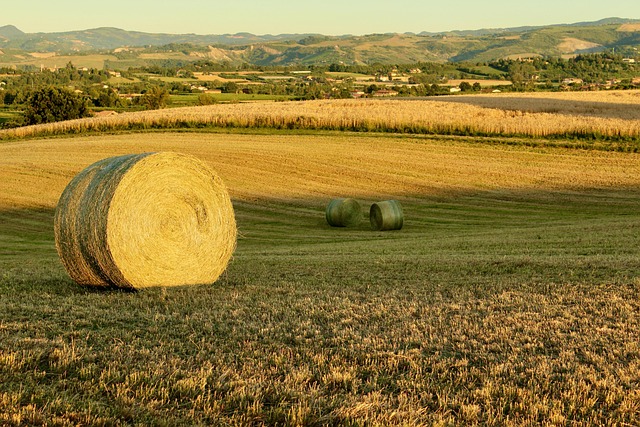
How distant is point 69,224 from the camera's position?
13.4m

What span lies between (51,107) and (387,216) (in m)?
65.3

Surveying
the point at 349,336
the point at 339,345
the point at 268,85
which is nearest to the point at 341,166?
the point at 349,336

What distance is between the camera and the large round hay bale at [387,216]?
28.0 meters

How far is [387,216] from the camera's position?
28000mm

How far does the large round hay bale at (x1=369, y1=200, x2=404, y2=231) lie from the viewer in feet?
91.8

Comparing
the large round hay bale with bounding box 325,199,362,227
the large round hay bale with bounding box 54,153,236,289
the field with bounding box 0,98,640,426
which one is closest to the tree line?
the large round hay bale with bounding box 325,199,362,227

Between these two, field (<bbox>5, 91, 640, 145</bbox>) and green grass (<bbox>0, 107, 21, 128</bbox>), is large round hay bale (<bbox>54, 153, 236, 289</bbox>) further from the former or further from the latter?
green grass (<bbox>0, 107, 21, 128</bbox>)

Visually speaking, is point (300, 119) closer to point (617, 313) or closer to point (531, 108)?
point (531, 108)

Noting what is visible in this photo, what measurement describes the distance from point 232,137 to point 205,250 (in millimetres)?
37884

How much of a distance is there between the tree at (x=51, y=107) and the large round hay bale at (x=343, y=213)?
2399 inches

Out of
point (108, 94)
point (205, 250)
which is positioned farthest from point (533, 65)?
point (205, 250)

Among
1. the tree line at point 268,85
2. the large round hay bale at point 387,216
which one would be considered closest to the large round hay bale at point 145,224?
the large round hay bale at point 387,216

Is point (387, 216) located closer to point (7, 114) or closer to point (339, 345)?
point (339, 345)

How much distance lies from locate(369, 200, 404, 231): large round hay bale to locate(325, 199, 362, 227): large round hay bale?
730 millimetres
